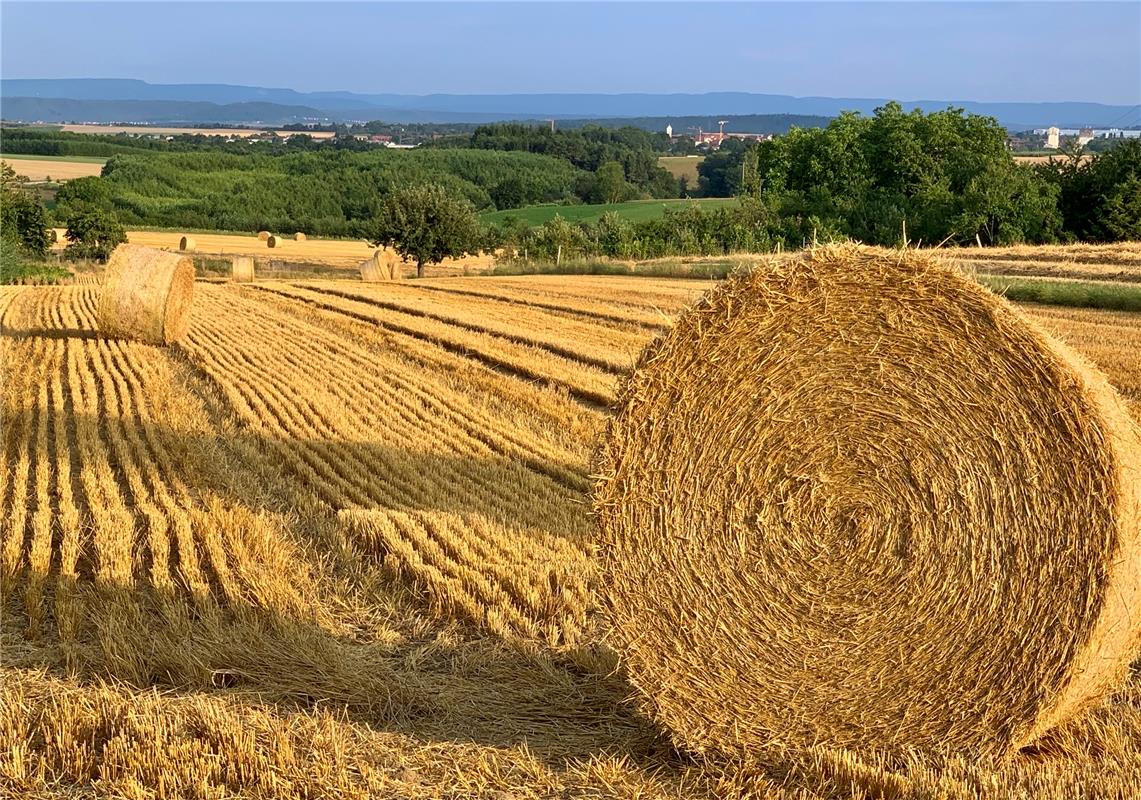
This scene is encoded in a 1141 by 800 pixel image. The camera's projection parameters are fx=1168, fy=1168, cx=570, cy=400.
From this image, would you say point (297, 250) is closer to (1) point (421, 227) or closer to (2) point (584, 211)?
(1) point (421, 227)

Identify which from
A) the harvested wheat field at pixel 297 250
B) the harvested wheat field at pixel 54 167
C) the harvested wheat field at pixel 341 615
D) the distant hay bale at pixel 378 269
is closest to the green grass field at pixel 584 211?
the harvested wheat field at pixel 297 250

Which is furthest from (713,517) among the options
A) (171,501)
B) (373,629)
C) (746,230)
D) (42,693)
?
(746,230)

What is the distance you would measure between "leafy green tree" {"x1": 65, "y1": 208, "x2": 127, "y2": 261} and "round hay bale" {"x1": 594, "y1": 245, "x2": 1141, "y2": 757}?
170 feet

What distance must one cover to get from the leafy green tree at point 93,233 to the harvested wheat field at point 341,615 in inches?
1610

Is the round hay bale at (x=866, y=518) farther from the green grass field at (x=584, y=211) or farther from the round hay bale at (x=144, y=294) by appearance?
the green grass field at (x=584, y=211)

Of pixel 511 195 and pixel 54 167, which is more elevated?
pixel 54 167

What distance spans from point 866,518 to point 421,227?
42.4 meters

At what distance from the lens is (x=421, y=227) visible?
46.2m

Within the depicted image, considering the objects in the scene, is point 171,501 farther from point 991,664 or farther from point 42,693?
point 991,664

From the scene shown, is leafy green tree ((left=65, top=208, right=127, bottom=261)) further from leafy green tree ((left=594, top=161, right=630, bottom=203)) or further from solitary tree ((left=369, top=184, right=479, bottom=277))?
leafy green tree ((left=594, top=161, right=630, bottom=203))

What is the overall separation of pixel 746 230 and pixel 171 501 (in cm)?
4186

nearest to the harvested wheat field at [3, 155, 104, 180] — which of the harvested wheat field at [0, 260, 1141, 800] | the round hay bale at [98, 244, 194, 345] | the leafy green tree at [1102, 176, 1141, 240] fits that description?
the leafy green tree at [1102, 176, 1141, 240]

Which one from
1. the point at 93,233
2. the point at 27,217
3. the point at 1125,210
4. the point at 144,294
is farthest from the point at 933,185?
the point at 93,233

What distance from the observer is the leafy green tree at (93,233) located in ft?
173
